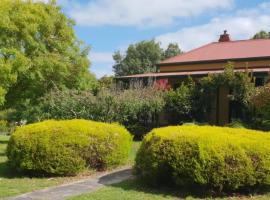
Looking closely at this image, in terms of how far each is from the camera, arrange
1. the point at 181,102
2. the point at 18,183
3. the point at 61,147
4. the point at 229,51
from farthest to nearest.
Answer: the point at 229,51 < the point at 181,102 < the point at 61,147 < the point at 18,183

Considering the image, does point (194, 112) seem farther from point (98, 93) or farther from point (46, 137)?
point (46, 137)

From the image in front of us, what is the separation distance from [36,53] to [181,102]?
22.3 ft

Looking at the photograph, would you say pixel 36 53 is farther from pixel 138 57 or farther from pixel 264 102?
pixel 138 57

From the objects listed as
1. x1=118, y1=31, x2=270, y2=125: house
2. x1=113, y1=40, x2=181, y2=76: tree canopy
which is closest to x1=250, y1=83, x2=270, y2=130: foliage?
x1=118, y1=31, x2=270, y2=125: house

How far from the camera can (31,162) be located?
10.9 metres

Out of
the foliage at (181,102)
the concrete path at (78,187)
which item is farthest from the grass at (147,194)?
the foliage at (181,102)

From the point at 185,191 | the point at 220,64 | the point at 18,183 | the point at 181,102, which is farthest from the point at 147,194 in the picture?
the point at 220,64

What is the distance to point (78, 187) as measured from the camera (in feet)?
31.9

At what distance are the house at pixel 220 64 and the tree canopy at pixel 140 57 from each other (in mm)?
35736

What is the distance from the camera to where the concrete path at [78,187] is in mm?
8859

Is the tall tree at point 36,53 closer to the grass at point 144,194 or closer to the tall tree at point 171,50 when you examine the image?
the grass at point 144,194

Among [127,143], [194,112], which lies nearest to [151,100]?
[194,112]

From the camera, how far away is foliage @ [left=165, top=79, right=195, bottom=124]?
72.3ft

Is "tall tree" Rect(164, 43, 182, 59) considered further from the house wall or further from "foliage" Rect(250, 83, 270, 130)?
"foliage" Rect(250, 83, 270, 130)
